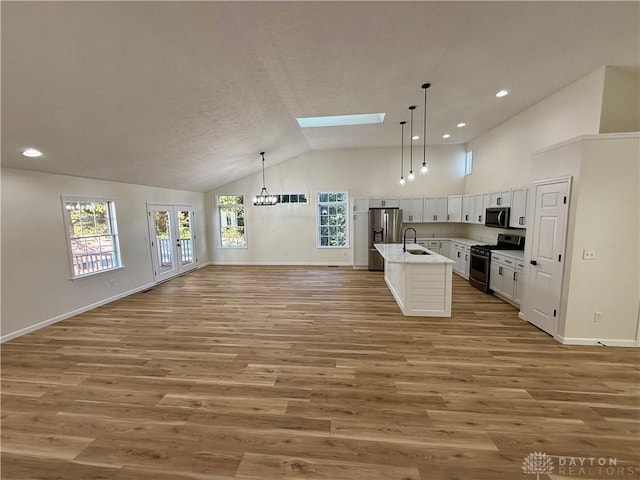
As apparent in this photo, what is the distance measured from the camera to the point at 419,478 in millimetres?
1667

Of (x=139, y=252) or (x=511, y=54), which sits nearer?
(x=511, y=54)

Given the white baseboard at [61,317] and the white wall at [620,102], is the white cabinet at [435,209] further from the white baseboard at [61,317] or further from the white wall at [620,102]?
the white baseboard at [61,317]

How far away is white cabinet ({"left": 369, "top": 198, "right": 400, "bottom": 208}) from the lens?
753cm

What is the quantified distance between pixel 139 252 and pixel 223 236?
2.96 meters

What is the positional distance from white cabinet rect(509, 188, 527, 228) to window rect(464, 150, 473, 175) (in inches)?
103

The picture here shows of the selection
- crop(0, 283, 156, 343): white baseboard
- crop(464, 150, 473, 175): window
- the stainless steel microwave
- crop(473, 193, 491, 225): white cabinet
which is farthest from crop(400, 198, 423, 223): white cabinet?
crop(0, 283, 156, 343): white baseboard

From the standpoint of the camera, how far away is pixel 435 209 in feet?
24.5

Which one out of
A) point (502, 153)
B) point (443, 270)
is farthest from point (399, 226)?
point (443, 270)

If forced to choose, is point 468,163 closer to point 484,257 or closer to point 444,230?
point 444,230

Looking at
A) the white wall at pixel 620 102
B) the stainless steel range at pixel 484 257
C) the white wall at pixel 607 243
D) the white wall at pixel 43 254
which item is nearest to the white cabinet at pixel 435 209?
the stainless steel range at pixel 484 257

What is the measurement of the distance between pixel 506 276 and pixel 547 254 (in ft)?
4.27

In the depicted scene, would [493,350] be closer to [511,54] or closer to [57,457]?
[511,54]

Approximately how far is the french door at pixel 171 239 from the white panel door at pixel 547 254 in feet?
25.3

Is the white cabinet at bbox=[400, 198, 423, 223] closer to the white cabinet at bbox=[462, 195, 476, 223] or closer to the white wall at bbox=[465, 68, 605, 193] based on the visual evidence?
the white cabinet at bbox=[462, 195, 476, 223]
